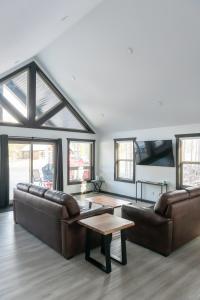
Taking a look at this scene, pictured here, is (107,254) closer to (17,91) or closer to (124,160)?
(124,160)

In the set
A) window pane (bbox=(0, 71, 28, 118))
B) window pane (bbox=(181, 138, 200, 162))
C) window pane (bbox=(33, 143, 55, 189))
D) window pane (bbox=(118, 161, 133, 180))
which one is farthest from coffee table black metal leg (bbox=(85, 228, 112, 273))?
window pane (bbox=(0, 71, 28, 118))

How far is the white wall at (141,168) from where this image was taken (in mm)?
6566

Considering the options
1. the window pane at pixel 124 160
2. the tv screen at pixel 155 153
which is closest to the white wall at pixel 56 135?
the window pane at pixel 124 160

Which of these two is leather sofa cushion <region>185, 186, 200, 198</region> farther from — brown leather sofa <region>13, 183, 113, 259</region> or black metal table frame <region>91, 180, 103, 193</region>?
black metal table frame <region>91, 180, 103, 193</region>

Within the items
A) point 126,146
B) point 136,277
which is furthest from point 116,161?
point 136,277

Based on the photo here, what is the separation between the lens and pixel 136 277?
2902mm

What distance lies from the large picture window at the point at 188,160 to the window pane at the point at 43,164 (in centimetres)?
405

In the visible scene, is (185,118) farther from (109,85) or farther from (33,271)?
(33,271)

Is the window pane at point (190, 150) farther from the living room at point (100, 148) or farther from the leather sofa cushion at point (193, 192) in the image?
the leather sofa cushion at point (193, 192)

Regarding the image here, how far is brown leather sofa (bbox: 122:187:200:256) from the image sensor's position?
136 inches

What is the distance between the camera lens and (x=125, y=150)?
811 cm

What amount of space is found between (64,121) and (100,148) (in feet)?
6.28

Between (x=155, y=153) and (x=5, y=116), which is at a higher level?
(x=5, y=116)

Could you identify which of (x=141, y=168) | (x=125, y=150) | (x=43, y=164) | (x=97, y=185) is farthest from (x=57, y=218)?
(x=97, y=185)
